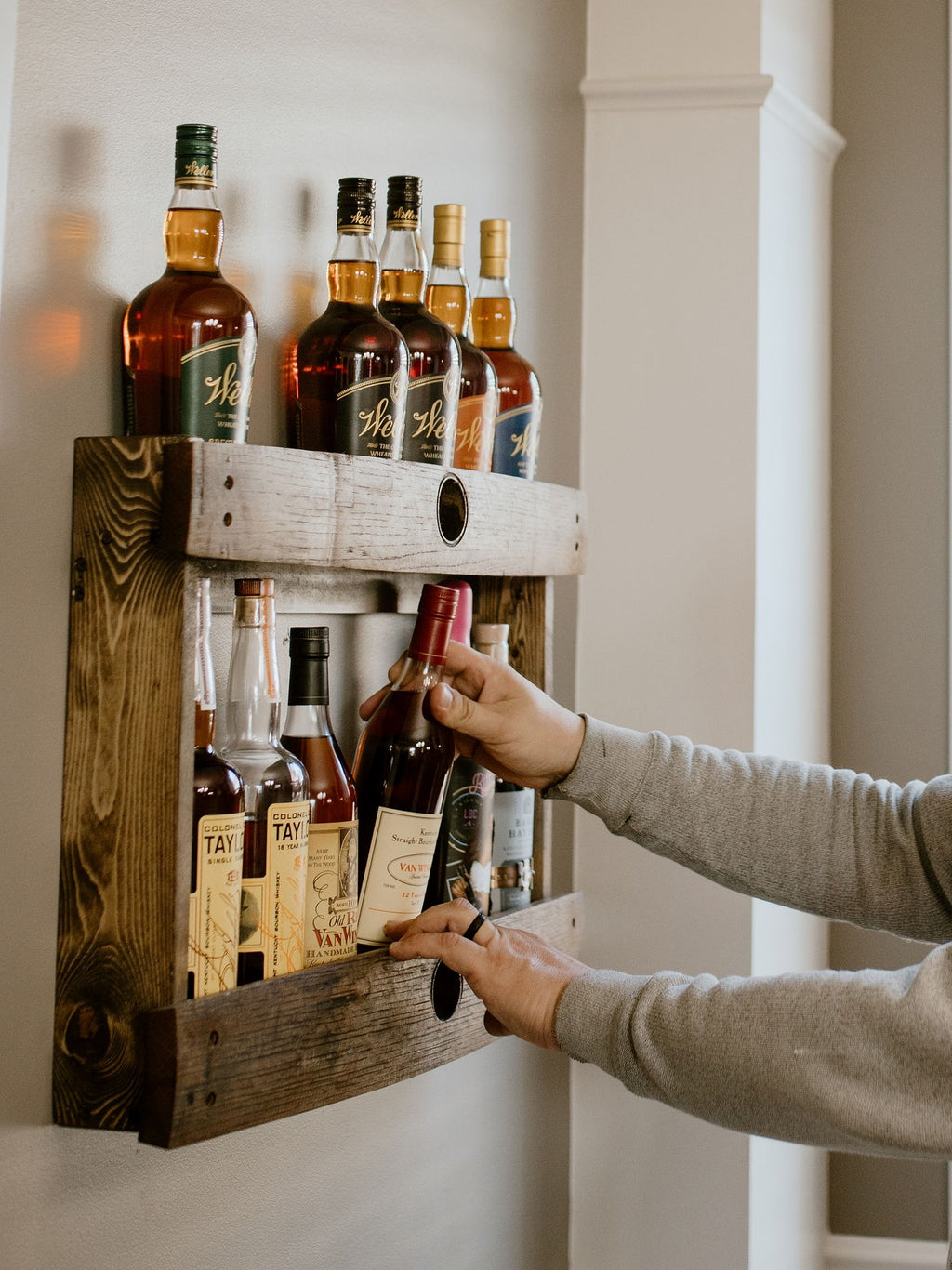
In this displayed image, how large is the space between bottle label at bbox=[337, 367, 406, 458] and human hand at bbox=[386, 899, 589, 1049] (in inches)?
14.8

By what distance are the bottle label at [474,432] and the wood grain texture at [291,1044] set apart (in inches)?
18.3

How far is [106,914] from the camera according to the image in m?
0.91

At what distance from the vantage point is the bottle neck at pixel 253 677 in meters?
0.97

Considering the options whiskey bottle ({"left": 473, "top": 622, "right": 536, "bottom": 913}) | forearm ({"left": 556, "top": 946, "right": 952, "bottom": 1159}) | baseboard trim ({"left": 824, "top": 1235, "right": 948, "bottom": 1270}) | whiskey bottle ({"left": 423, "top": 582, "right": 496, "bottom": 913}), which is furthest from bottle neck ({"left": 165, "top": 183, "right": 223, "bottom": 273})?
baseboard trim ({"left": 824, "top": 1235, "right": 948, "bottom": 1270})

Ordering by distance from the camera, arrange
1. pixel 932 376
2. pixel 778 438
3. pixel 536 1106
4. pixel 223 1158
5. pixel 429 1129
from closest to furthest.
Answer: pixel 223 1158, pixel 429 1129, pixel 536 1106, pixel 778 438, pixel 932 376

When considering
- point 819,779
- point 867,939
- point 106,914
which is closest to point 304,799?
point 106,914

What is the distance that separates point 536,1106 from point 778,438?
94 centimetres

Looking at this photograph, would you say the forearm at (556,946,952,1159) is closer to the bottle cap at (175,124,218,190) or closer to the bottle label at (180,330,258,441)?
the bottle label at (180,330,258,441)

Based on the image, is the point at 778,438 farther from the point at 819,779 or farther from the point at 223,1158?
the point at 223,1158

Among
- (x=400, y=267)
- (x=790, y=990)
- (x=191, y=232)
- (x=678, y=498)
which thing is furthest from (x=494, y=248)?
(x=790, y=990)

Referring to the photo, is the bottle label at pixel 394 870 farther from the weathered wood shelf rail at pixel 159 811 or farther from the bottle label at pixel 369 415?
the bottle label at pixel 369 415

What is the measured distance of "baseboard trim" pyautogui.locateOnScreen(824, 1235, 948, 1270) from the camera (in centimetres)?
201

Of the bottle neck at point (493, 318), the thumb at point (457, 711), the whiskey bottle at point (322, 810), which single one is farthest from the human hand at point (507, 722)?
the bottle neck at point (493, 318)

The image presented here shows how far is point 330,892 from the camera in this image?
102 centimetres
